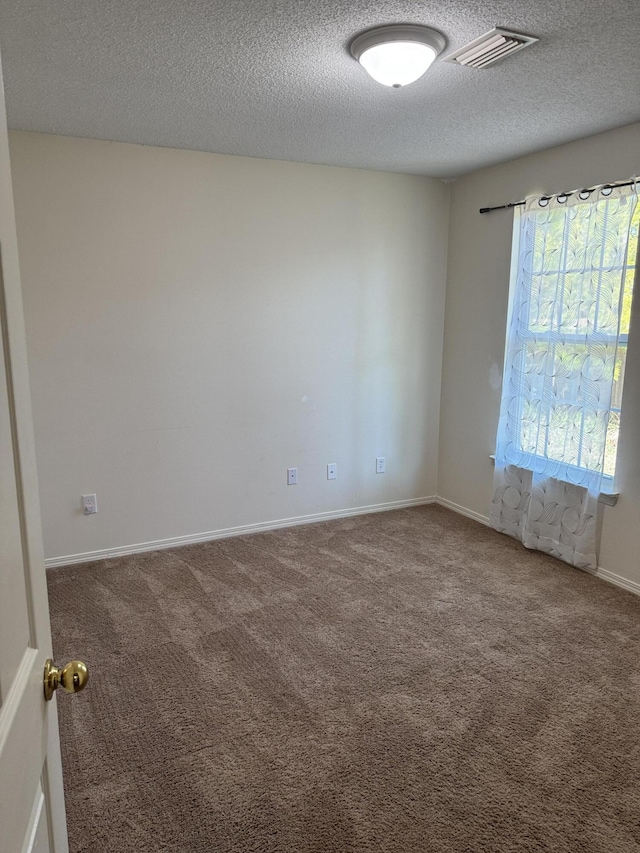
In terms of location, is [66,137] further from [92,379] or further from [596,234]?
[596,234]

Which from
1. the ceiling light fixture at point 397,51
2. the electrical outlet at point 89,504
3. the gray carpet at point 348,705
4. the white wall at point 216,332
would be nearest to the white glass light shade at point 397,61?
the ceiling light fixture at point 397,51

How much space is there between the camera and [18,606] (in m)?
0.85

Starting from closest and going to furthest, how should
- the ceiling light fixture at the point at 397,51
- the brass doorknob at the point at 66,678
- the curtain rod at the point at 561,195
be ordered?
the brass doorknob at the point at 66,678 < the ceiling light fixture at the point at 397,51 < the curtain rod at the point at 561,195

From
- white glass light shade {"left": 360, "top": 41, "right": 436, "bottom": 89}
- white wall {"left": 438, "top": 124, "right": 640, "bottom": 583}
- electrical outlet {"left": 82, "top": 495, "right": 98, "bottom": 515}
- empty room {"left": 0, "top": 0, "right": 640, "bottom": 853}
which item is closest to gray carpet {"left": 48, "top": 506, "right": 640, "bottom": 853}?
empty room {"left": 0, "top": 0, "right": 640, "bottom": 853}

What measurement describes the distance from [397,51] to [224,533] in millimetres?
2964

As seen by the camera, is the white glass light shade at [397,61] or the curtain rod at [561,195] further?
the curtain rod at [561,195]

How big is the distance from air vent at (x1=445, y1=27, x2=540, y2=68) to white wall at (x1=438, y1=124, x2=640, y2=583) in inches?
49.5

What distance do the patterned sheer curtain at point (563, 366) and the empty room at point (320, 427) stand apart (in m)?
0.02

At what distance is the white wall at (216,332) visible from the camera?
337cm

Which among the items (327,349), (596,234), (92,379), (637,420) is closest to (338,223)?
(327,349)

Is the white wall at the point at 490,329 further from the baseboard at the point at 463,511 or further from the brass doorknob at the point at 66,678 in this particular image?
the brass doorknob at the point at 66,678

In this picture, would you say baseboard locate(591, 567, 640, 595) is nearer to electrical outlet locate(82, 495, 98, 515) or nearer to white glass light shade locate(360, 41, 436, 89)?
white glass light shade locate(360, 41, 436, 89)

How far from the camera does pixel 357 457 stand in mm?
4414

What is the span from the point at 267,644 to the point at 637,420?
221 cm
